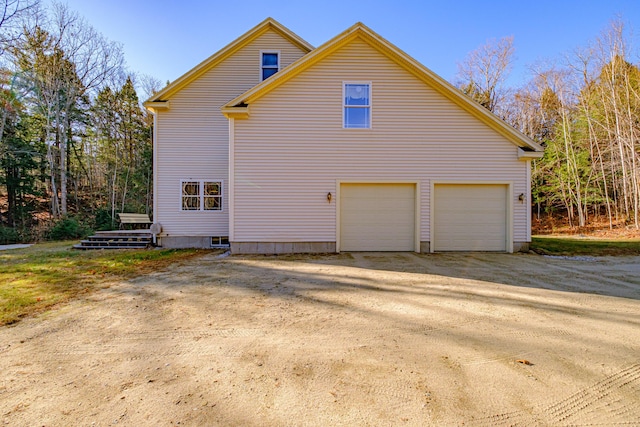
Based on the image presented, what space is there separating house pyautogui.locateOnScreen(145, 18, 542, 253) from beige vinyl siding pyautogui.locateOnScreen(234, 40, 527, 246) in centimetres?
3

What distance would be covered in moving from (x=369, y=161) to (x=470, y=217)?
3.72 m

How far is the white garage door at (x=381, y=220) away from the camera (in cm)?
902

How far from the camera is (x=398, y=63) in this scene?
8961mm

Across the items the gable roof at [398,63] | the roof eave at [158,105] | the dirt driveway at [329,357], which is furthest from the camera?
the roof eave at [158,105]

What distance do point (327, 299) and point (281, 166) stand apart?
5.22m

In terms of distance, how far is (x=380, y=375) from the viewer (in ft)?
7.97

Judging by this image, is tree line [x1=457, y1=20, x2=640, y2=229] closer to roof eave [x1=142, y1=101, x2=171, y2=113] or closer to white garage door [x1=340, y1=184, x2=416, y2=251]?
white garage door [x1=340, y1=184, x2=416, y2=251]

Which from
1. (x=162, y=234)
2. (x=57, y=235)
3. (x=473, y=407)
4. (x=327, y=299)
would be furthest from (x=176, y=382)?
(x=57, y=235)

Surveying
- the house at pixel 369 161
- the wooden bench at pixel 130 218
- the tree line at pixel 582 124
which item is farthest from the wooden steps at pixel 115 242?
the tree line at pixel 582 124

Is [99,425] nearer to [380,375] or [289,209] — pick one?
[380,375]

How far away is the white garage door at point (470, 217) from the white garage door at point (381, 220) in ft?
2.98

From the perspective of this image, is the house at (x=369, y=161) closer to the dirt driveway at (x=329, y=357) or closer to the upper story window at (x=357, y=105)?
the upper story window at (x=357, y=105)

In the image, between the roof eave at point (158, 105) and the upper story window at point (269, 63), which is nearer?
the roof eave at point (158, 105)

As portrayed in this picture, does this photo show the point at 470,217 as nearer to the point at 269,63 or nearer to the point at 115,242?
the point at 269,63
